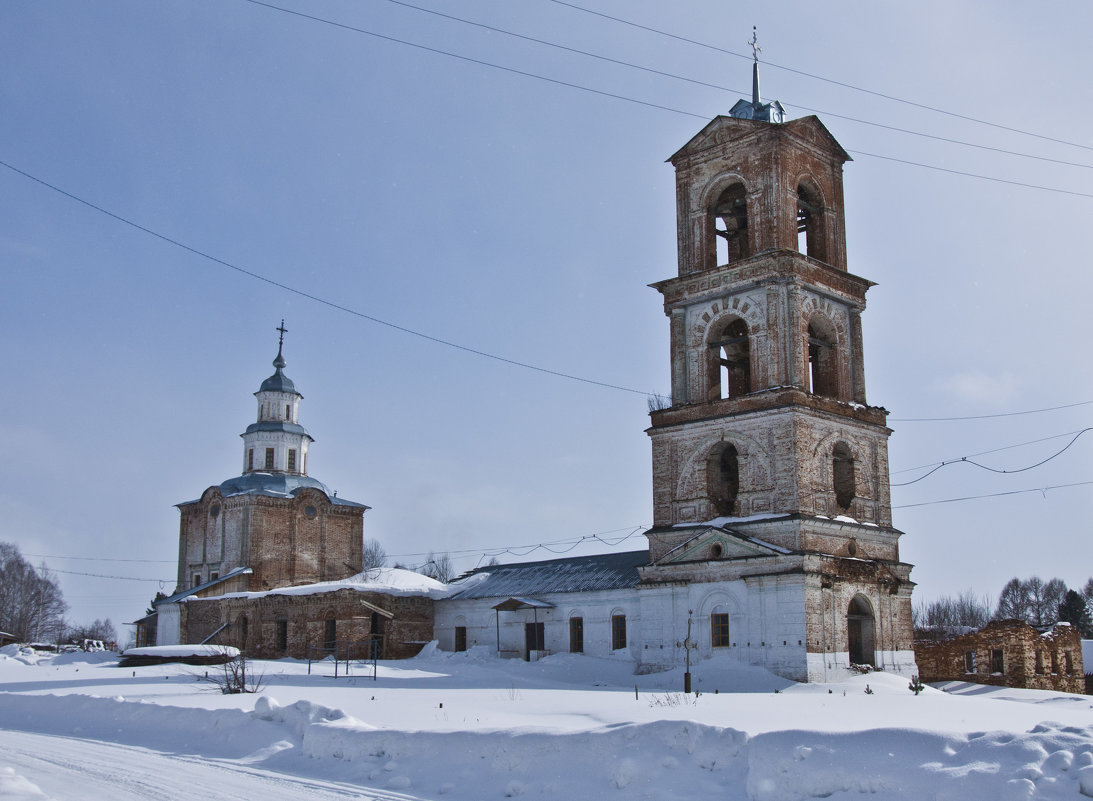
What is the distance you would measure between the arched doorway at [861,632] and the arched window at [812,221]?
10.3m

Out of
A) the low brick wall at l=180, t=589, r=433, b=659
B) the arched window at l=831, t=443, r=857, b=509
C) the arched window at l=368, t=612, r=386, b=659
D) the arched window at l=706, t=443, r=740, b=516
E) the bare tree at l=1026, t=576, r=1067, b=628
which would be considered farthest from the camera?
the bare tree at l=1026, t=576, r=1067, b=628

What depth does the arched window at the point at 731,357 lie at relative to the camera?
30.8 metres

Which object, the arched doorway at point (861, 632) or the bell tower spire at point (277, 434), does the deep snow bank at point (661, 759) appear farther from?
the bell tower spire at point (277, 434)

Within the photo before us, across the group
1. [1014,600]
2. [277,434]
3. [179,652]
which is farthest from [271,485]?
[1014,600]

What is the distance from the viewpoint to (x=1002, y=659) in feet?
102

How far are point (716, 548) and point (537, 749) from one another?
57.7ft

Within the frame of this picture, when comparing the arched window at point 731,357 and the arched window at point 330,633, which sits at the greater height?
the arched window at point 731,357

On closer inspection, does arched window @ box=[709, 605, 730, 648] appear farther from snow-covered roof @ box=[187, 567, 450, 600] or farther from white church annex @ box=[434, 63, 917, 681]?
snow-covered roof @ box=[187, 567, 450, 600]

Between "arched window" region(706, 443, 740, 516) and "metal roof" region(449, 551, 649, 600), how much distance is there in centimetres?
341

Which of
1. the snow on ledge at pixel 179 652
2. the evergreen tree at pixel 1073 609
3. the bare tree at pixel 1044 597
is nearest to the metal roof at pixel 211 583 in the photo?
the snow on ledge at pixel 179 652

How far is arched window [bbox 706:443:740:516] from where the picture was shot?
2956cm

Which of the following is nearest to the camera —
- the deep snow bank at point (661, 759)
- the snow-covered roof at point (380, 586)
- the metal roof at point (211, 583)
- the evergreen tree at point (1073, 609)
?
the deep snow bank at point (661, 759)

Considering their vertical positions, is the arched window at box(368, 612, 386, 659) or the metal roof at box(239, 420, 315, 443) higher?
the metal roof at box(239, 420, 315, 443)

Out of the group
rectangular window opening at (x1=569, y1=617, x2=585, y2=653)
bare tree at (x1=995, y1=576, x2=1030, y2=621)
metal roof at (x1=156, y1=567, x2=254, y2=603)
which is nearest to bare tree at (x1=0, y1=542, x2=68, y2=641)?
metal roof at (x1=156, y1=567, x2=254, y2=603)
